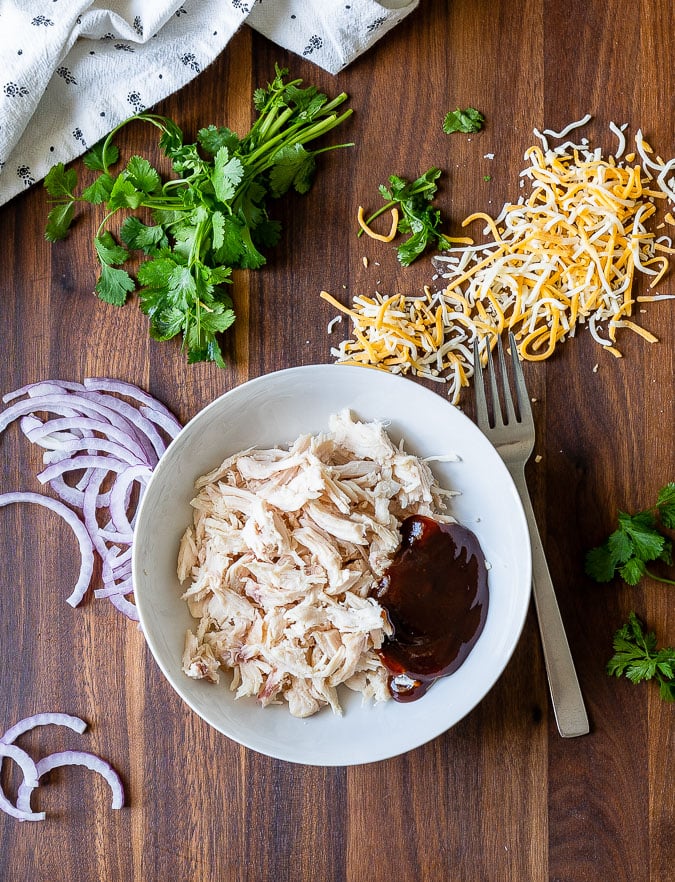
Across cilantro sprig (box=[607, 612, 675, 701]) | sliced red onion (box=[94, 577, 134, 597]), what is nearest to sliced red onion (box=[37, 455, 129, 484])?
sliced red onion (box=[94, 577, 134, 597])

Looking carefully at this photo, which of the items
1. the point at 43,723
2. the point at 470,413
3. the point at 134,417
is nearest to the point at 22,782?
the point at 43,723

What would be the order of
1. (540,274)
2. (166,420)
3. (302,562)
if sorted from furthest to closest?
1. (166,420)
2. (540,274)
3. (302,562)

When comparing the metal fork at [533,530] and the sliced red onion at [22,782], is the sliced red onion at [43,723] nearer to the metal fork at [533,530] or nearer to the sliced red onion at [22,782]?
the sliced red onion at [22,782]

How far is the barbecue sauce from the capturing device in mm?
1861

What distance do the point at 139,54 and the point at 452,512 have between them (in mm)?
1507

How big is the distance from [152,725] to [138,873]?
0.41 metres

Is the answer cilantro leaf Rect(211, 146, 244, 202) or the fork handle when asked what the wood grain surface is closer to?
the fork handle

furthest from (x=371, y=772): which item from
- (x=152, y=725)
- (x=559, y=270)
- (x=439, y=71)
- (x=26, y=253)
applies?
(x=439, y=71)

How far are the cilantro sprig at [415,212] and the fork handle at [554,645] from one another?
2.11 feet

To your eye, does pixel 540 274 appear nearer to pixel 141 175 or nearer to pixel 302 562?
pixel 302 562

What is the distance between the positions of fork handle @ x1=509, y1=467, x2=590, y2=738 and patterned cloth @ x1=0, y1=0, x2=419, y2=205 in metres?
1.28

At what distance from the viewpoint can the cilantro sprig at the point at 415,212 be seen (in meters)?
2.11

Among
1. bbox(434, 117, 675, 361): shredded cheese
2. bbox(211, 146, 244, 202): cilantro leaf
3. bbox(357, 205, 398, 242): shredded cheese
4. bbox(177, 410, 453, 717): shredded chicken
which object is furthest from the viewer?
bbox(357, 205, 398, 242): shredded cheese

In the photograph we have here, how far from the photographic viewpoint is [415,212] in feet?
6.95
